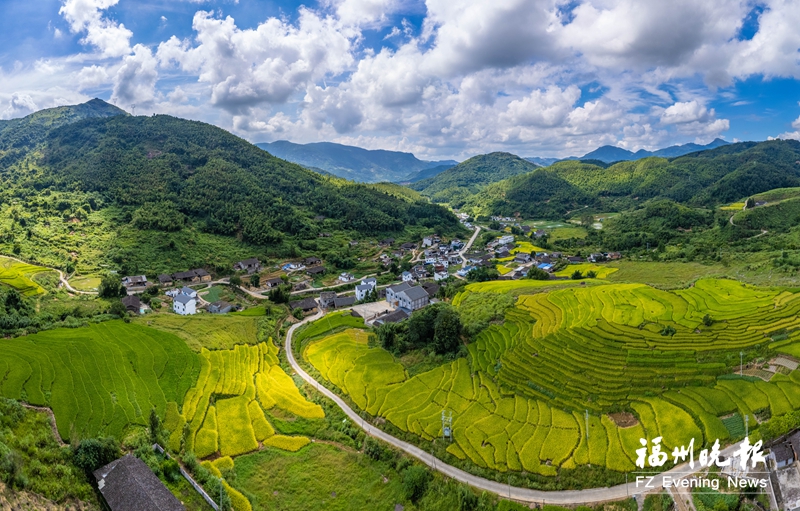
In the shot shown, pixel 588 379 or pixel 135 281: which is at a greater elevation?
pixel 135 281

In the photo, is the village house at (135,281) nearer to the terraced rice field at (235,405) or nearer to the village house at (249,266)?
the village house at (249,266)

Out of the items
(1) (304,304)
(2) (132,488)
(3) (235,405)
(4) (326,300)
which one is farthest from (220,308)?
(2) (132,488)

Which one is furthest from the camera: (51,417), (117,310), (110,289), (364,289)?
(364,289)

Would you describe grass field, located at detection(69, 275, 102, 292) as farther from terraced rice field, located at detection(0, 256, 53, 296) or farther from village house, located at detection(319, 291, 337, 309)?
village house, located at detection(319, 291, 337, 309)

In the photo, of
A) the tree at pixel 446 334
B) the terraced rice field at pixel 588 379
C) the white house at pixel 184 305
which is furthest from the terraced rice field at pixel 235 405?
the white house at pixel 184 305

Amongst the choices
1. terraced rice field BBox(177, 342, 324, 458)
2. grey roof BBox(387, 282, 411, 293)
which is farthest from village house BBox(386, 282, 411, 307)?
terraced rice field BBox(177, 342, 324, 458)

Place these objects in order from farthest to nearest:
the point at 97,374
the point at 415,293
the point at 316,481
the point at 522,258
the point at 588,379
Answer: the point at 522,258
the point at 415,293
the point at 97,374
the point at 588,379
the point at 316,481

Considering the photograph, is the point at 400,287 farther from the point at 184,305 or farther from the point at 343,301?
the point at 184,305

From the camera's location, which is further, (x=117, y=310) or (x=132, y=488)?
(x=117, y=310)
